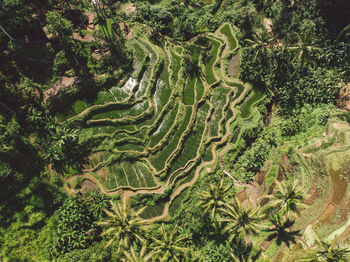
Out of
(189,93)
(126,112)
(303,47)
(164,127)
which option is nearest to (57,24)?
(126,112)

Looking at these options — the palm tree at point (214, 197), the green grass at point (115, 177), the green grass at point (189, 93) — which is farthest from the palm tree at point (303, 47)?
the green grass at point (115, 177)

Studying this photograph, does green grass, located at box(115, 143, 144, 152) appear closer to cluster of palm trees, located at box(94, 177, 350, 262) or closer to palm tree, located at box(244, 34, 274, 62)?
cluster of palm trees, located at box(94, 177, 350, 262)

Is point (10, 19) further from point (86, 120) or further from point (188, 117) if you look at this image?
point (188, 117)

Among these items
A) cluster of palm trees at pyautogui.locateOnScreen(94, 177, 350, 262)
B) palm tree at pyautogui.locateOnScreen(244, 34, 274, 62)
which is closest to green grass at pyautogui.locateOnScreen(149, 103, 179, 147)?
cluster of palm trees at pyautogui.locateOnScreen(94, 177, 350, 262)

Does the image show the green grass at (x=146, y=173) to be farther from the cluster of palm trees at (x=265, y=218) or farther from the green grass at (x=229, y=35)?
the green grass at (x=229, y=35)

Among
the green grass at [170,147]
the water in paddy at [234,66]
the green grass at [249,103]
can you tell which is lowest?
the green grass at [170,147]
